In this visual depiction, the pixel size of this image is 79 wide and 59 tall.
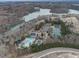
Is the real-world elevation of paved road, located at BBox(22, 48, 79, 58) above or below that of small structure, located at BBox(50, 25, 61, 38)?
below

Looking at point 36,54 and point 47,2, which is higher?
point 47,2

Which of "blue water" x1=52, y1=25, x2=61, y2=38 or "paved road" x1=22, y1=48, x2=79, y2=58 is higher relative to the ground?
"blue water" x1=52, y1=25, x2=61, y2=38

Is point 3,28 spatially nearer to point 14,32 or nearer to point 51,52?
point 14,32

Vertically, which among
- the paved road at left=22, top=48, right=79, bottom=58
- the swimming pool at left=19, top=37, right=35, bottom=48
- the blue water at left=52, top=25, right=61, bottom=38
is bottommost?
the paved road at left=22, top=48, right=79, bottom=58

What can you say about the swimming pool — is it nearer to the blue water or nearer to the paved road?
the paved road

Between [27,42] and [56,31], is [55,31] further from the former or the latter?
[27,42]

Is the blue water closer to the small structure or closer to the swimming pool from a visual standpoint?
the small structure

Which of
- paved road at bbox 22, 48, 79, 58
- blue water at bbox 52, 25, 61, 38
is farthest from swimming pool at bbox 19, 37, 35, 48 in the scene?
blue water at bbox 52, 25, 61, 38

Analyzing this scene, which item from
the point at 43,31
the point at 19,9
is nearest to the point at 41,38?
the point at 43,31

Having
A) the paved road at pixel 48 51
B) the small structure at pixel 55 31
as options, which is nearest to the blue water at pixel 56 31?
the small structure at pixel 55 31

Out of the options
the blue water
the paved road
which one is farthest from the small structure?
the paved road

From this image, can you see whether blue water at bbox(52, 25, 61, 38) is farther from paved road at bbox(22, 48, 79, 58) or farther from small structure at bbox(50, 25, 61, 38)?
paved road at bbox(22, 48, 79, 58)
